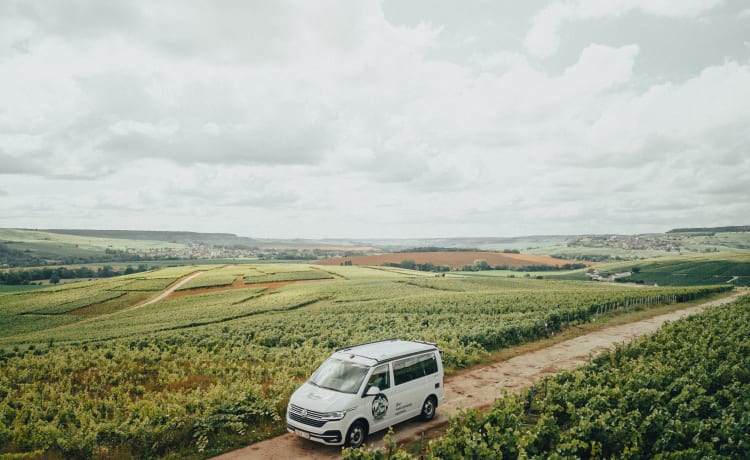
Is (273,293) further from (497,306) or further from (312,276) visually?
(497,306)

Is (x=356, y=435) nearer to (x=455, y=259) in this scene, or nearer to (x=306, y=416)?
(x=306, y=416)

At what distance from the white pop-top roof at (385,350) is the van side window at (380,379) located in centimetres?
31

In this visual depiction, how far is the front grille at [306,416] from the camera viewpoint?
12164 mm

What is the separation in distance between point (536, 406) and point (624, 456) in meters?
6.35

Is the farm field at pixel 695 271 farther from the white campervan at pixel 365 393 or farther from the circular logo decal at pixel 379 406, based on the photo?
the circular logo decal at pixel 379 406

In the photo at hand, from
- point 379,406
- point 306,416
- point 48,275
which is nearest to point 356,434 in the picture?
point 379,406

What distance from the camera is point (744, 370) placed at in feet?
51.9

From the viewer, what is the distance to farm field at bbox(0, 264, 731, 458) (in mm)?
13266

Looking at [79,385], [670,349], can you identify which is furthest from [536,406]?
[79,385]

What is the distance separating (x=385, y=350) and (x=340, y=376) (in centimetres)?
184

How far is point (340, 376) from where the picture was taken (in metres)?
13.6

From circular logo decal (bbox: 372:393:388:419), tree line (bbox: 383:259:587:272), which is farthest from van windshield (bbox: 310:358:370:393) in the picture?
tree line (bbox: 383:259:587:272)

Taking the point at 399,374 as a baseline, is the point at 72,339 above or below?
below

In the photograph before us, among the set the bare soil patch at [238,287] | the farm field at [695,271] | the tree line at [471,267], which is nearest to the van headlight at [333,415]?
the bare soil patch at [238,287]
